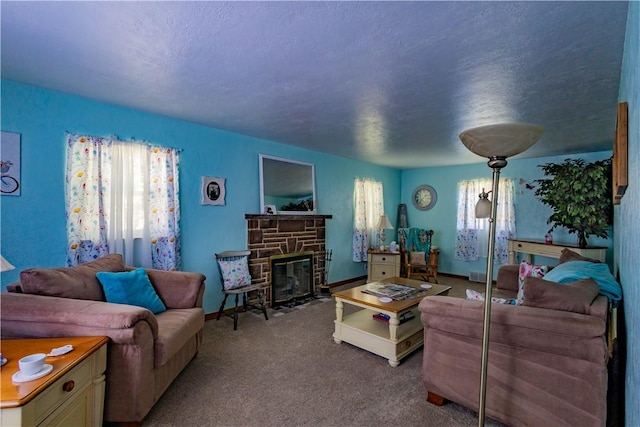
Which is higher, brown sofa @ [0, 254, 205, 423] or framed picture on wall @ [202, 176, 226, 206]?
framed picture on wall @ [202, 176, 226, 206]

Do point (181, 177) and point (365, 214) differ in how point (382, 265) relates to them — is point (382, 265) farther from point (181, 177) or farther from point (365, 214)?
point (181, 177)

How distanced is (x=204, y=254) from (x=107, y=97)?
180cm

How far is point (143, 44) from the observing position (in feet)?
5.70

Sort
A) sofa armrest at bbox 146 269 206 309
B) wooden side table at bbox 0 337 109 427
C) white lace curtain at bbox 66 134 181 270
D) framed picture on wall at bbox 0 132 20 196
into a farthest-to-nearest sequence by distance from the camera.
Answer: white lace curtain at bbox 66 134 181 270 < sofa armrest at bbox 146 269 206 309 < framed picture on wall at bbox 0 132 20 196 < wooden side table at bbox 0 337 109 427

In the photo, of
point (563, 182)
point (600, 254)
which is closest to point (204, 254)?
point (563, 182)

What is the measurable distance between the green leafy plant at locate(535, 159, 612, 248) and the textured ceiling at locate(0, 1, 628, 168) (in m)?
0.62

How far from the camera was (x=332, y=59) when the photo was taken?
6.17 ft

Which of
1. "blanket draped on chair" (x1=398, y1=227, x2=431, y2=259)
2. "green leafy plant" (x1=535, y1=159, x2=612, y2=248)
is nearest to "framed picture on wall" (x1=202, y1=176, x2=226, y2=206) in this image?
"blanket draped on chair" (x1=398, y1=227, x2=431, y2=259)

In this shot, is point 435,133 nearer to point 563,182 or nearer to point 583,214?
point 563,182

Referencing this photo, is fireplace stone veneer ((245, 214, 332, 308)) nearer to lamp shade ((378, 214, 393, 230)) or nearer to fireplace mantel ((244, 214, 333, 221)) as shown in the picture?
fireplace mantel ((244, 214, 333, 221))

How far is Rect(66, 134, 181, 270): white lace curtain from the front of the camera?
2568mm

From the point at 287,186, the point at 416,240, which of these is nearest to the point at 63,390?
the point at 287,186

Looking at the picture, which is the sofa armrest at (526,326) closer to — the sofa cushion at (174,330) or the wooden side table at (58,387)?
the sofa cushion at (174,330)

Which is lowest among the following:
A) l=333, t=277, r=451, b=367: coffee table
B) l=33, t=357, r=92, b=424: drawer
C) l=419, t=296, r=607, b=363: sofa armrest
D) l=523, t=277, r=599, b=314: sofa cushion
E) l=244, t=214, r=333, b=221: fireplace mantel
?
l=333, t=277, r=451, b=367: coffee table
